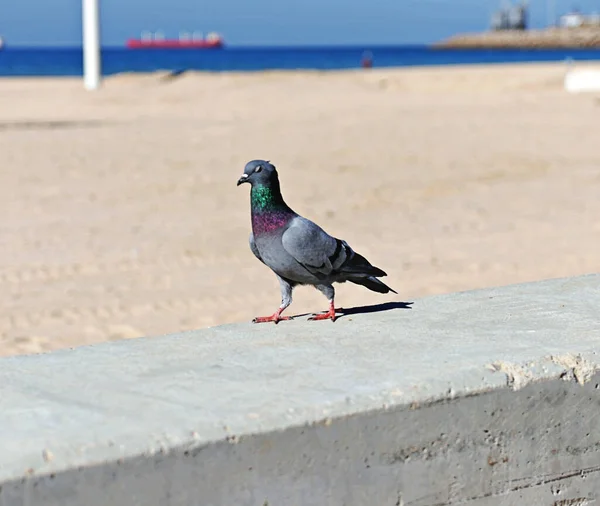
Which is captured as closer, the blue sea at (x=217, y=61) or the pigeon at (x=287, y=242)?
the pigeon at (x=287, y=242)

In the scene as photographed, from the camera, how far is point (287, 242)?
138 inches

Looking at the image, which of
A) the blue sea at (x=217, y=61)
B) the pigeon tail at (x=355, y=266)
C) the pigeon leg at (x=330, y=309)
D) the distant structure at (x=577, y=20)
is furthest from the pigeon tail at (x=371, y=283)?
the distant structure at (x=577, y=20)

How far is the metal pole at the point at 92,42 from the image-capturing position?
91.6 ft

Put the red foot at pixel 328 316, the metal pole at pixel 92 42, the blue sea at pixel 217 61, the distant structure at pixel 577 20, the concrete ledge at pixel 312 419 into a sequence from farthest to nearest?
the distant structure at pixel 577 20, the blue sea at pixel 217 61, the metal pole at pixel 92 42, the red foot at pixel 328 316, the concrete ledge at pixel 312 419

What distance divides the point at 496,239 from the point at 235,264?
2422mm

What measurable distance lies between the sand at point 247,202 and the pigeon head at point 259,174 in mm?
1878

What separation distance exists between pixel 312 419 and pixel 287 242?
102cm

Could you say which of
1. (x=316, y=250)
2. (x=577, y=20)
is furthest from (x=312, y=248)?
(x=577, y=20)

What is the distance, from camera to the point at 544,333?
3.32 metres

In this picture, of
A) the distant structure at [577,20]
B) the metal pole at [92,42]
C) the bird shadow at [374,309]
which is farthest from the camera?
the distant structure at [577,20]

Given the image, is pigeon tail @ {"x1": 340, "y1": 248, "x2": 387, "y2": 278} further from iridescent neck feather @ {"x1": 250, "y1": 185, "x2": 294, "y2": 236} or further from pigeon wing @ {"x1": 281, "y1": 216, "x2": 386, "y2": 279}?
iridescent neck feather @ {"x1": 250, "y1": 185, "x2": 294, "y2": 236}

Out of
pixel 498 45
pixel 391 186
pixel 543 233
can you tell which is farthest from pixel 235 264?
pixel 498 45

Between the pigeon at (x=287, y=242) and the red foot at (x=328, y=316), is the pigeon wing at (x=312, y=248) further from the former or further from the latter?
the red foot at (x=328, y=316)

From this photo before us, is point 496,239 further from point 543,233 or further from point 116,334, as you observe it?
point 116,334
